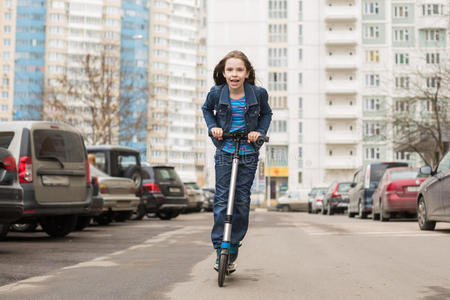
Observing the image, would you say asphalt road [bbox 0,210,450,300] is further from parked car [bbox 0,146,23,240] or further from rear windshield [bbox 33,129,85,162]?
rear windshield [bbox 33,129,85,162]

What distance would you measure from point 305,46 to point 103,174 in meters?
62.8

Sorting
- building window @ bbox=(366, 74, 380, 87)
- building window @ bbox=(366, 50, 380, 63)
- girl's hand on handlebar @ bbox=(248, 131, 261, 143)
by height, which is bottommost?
girl's hand on handlebar @ bbox=(248, 131, 261, 143)

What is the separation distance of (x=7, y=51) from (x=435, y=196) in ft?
396

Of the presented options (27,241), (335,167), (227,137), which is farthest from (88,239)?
(335,167)

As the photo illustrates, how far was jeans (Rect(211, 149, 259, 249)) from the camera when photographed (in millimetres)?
5934

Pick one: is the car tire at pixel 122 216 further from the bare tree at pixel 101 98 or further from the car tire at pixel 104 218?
the bare tree at pixel 101 98

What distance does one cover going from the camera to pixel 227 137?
19.5 feet

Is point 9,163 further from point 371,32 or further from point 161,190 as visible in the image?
point 371,32

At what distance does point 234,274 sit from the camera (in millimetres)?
6543

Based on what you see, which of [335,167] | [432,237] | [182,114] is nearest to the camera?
[432,237]

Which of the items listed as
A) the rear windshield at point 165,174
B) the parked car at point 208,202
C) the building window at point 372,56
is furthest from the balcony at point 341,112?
the rear windshield at point 165,174

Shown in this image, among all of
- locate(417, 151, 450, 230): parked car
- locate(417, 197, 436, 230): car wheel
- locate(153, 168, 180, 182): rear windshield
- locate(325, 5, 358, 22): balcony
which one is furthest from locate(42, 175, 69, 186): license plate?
locate(325, 5, 358, 22): balcony

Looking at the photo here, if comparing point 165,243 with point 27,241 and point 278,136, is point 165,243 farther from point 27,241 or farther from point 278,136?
point 278,136

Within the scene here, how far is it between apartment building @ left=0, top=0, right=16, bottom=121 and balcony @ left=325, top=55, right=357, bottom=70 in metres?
66.8
